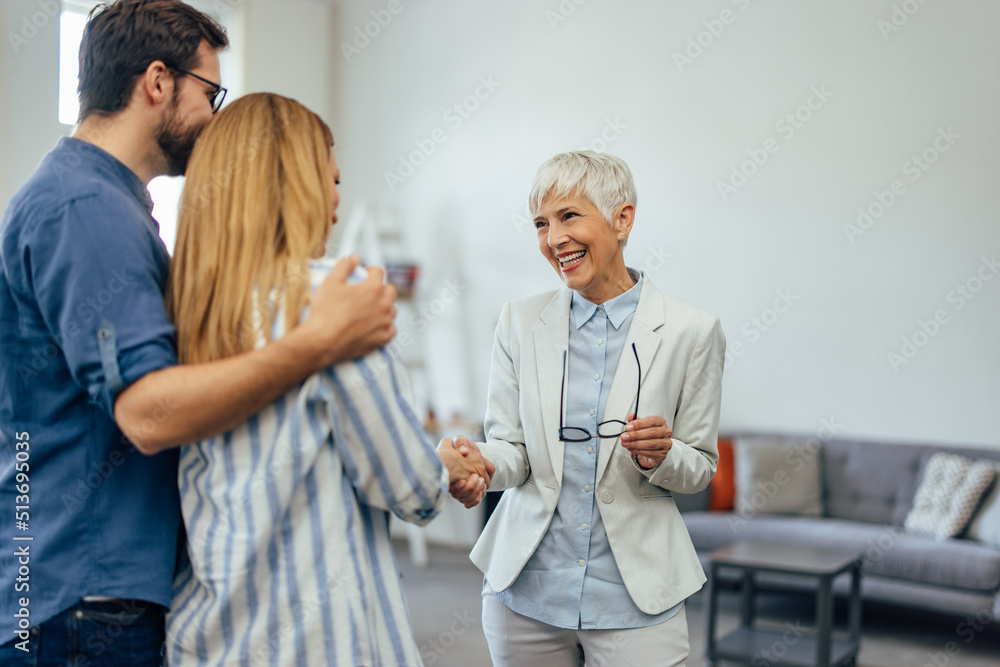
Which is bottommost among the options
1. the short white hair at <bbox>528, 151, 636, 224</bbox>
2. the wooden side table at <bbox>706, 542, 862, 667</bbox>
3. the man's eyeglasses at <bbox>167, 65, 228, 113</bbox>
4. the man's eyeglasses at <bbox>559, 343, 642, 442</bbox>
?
the wooden side table at <bbox>706, 542, 862, 667</bbox>

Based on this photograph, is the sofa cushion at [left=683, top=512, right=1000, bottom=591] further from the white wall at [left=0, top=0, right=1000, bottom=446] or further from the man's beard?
Answer: the man's beard

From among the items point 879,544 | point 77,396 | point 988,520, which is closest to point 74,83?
point 77,396

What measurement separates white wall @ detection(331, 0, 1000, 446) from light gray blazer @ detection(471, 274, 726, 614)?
11.6ft

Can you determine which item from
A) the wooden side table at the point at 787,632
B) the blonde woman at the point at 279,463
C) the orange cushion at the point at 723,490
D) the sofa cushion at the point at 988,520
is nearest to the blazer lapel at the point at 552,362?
the blonde woman at the point at 279,463

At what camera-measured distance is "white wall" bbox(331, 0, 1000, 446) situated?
4.65 m

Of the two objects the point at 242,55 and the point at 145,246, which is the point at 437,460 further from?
the point at 242,55

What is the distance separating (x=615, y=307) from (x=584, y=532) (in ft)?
1.50

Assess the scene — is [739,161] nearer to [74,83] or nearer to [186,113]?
[74,83]

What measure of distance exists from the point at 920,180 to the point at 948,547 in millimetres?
1970

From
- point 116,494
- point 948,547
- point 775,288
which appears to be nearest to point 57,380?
point 116,494

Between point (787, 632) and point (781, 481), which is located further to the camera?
point (781, 481)

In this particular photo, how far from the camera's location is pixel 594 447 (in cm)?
169

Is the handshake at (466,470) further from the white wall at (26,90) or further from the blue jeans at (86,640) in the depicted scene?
the white wall at (26,90)

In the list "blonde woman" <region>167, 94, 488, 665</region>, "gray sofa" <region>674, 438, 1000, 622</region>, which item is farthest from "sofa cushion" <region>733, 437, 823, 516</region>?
"blonde woman" <region>167, 94, 488, 665</region>
